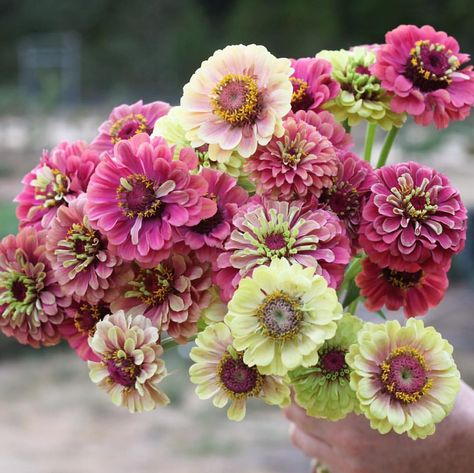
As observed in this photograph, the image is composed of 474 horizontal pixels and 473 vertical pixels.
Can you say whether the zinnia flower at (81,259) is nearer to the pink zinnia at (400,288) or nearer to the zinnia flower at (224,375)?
the zinnia flower at (224,375)

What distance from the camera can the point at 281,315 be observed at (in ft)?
1.62

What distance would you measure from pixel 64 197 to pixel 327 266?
0.71 feet

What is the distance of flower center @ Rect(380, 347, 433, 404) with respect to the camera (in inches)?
19.7

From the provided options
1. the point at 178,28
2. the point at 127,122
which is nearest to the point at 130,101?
the point at 178,28

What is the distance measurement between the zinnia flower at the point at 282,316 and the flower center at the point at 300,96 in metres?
0.16

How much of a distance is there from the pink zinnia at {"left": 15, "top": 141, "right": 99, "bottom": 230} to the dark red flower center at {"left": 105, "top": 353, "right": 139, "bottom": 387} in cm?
13

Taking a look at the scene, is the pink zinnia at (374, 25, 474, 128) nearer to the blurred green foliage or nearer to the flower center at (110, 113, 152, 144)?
the flower center at (110, 113, 152, 144)

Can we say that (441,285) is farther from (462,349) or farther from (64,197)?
(462,349)

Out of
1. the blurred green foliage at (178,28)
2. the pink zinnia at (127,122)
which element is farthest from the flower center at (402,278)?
the blurred green foliage at (178,28)

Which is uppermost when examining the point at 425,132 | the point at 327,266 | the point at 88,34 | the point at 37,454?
the point at 327,266

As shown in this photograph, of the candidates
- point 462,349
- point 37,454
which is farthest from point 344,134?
point 462,349

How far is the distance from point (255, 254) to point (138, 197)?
9 centimetres

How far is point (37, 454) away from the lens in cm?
235

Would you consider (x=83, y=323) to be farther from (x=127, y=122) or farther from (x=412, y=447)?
(x=412, y=447)
